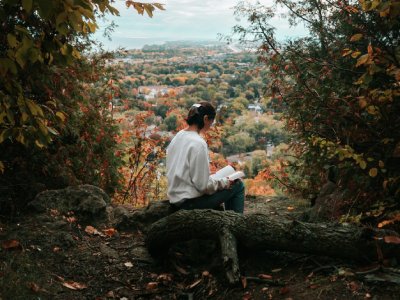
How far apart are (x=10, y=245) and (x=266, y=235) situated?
2.34 metres

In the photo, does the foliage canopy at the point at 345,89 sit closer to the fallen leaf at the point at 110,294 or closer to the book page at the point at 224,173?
the book page at the point at 224,173

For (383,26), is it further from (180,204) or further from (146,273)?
(146,273)

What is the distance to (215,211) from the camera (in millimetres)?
3891

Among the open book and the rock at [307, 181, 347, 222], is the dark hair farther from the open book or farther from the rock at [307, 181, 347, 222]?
the rock at [307, 181, 347, 222]

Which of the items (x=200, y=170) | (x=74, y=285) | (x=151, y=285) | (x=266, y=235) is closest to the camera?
(x=266, y=235)

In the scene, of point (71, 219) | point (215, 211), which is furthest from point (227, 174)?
point (71, 219)

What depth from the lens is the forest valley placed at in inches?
119

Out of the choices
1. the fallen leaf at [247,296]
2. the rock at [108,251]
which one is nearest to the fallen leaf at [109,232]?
the rock at [108,251]

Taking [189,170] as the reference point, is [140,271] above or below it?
below

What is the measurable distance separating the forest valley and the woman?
0.33 metres

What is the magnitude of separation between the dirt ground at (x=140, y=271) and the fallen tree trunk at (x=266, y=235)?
12 cm

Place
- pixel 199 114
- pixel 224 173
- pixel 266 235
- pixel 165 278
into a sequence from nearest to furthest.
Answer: pixel 266 235, pixel 165 278, pixel 199 114, pixel 224 173

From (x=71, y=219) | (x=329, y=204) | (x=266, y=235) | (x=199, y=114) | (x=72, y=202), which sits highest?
(x=199, y=114)

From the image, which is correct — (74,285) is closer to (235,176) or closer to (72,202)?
(72,202)
